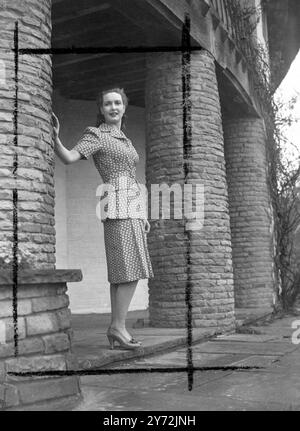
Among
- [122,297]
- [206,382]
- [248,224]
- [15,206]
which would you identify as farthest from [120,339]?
[248,224]

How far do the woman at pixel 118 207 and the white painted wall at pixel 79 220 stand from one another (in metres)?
4.98

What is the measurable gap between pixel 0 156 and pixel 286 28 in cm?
1036

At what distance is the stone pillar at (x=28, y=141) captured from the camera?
3.43 meters

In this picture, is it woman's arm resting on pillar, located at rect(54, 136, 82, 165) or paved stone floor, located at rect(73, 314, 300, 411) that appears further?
woman's arm resting on pillar, located at rect(54, 136, 82, 165)

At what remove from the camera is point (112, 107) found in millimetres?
4199

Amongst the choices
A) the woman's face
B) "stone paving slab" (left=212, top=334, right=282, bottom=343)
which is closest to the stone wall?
the woman's face

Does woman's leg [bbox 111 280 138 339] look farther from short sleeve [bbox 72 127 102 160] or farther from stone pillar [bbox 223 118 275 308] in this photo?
stone pillar [bbox 223 118 275 308]

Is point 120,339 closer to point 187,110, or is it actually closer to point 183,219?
point 183,219

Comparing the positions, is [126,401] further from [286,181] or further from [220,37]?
[286,181]

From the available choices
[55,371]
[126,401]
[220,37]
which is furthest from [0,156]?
[220,37]

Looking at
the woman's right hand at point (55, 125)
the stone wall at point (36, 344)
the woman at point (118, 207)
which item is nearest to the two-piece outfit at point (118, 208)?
the woman at point (118, 207)

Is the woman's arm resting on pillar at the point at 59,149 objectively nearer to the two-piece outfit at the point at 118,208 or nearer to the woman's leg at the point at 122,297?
the two-piece outfit at the point at 118,208

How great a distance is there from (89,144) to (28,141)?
612mm

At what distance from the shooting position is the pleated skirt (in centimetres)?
409
